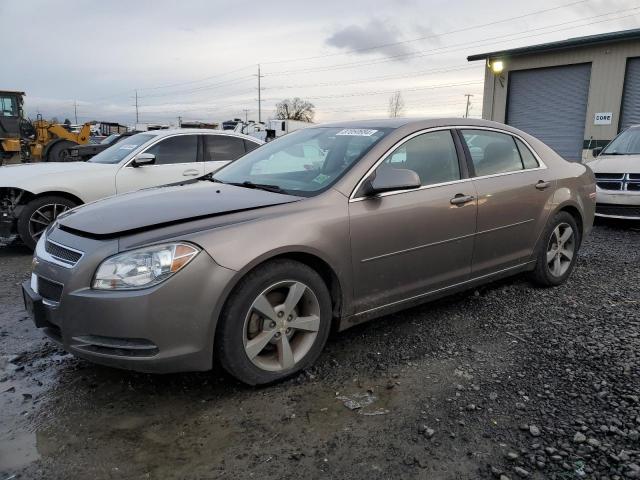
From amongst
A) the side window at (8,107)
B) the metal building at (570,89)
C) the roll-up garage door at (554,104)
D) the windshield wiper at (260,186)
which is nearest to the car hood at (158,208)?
the windshield wiper at (260,186)

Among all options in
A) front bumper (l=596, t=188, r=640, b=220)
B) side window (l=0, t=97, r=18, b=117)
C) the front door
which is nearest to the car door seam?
the front door

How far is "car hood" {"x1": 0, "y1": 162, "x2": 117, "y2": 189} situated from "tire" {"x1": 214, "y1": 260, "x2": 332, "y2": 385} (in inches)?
190

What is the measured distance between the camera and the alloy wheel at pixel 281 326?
2969 mm

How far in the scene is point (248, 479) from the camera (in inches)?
90.8

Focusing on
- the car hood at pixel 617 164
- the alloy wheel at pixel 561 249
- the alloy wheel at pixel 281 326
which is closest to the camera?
the alloy wheel at pixel 281 326

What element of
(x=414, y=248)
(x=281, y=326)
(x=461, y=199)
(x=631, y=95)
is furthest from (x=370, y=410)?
(x=631, y=95)

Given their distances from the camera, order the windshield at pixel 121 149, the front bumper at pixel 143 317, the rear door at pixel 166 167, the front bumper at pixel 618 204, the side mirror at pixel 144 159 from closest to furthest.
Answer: the front bumper at pixel 143 317 < the side mirror at pixel 144 159 < the rear door at pixel 166 167 < the windshield at pixel 121 149 < the front bumper at pixel 618 204

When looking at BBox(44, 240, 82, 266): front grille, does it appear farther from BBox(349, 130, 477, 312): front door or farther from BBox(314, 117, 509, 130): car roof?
BBox(314, 117, 509, 130): car roof

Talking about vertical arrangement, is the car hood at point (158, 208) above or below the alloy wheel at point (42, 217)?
above

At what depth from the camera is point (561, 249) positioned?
196 inches

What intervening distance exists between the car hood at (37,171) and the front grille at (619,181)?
24.1ft

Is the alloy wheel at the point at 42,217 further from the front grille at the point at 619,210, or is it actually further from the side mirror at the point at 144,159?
the front grille at the point at 619,210

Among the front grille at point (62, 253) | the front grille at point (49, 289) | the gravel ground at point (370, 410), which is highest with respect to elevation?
the front grille at point (62, 253)

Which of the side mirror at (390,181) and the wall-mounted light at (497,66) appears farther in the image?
the wall-mounted light at (497,66)
